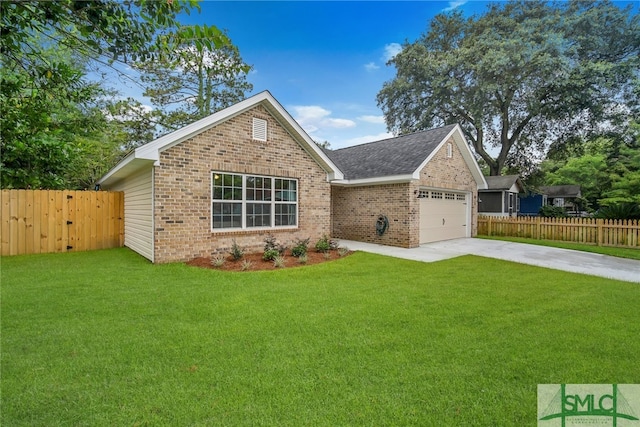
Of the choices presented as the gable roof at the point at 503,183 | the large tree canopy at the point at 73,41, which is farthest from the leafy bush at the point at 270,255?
the gable roof at the point at 503,183

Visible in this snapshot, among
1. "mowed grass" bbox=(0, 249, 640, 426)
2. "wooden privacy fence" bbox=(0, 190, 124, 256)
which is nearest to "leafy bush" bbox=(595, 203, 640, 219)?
"mowed grass" bbox=(0, 249, 640, 426)

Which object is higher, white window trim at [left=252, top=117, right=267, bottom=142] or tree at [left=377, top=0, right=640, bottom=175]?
tree at [left=377, top=0, right=640, bottom=175]

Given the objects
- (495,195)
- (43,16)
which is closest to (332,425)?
(43,16)

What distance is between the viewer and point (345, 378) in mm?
2807

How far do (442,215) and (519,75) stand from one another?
1701 cm

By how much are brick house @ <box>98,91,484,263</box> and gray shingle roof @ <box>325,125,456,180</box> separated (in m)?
0.16

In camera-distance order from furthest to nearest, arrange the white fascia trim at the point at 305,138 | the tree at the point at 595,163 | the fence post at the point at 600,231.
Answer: the tree at the point at 595,163
the fence post at the point at 600,231
the white fascia trim at the point at 305,138

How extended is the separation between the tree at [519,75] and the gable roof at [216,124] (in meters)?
19.0

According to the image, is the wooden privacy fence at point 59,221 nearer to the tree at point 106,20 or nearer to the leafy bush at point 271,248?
the leafy bush at point 271,248

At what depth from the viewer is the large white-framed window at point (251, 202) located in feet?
28.9

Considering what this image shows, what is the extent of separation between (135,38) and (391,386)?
3.85 meters

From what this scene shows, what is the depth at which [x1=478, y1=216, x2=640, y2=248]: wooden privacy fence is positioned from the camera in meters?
11.6

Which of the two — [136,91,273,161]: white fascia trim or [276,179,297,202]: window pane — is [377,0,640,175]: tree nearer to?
[276,179,297,202]: window pane

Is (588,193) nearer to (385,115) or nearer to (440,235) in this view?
(385,115)
